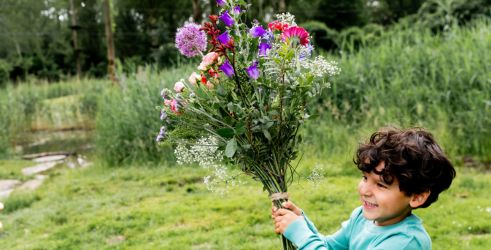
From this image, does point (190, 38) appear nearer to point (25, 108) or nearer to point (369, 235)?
point (369, 235)

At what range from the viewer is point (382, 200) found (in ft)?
5.99

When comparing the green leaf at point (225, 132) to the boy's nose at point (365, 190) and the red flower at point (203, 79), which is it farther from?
Answer: the boy's nose at point (365, 190)

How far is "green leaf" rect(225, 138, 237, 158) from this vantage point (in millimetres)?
1846

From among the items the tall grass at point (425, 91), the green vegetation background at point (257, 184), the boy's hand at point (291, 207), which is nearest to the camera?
the boy's hand at point (291, 207)

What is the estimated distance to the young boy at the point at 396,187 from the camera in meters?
1.80

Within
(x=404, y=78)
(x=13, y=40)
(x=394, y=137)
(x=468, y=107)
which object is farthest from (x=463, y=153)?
(x=13, y=40)

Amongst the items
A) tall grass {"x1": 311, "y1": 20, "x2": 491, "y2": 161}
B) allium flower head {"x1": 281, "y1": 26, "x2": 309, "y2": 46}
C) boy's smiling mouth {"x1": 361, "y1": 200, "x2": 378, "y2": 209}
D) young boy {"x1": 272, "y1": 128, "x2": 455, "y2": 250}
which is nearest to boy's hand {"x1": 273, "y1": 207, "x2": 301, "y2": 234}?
young boy {"x1": 272, "y1": 128, "x2": 455, "y2": 250}

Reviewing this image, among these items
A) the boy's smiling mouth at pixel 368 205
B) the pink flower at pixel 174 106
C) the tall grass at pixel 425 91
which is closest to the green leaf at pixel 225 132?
the pink flower at pixel 174 106

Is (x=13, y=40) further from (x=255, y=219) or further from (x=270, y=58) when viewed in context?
(x=270, y=58)

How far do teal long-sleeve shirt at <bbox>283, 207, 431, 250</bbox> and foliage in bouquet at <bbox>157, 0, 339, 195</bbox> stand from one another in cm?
18

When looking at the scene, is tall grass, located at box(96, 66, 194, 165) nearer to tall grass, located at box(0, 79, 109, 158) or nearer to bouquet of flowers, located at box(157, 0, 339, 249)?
tall grass, located at box(0, 79, 109, 158)

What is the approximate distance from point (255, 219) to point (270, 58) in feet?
9.65

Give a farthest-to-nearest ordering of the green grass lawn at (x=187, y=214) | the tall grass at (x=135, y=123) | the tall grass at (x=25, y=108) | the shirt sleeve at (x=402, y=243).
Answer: the tall grass at (x=25, y=108), the tall grass at (x=135, y=123), the green grass lawn at (x=187, y=214), the shirt sleeve at (x=402, y=243)

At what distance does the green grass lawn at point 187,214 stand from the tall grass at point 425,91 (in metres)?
0.72
